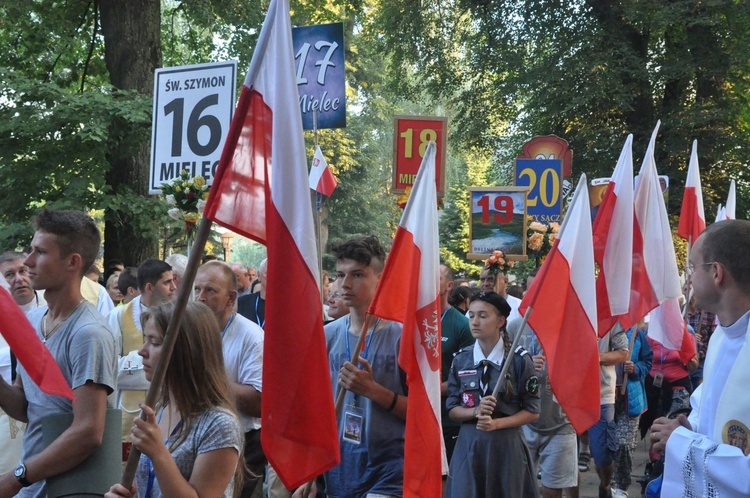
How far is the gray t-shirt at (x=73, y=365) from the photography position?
4.14 m

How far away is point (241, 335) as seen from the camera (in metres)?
6.12

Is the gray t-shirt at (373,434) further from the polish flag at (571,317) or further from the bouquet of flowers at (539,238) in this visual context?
the bouquet of flowers at (539,238)

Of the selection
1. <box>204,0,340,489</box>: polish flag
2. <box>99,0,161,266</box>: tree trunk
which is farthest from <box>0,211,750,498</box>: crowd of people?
<box>99,0,161,266</box>: tree trunk

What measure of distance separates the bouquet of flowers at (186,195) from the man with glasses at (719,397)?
3897 millimetres

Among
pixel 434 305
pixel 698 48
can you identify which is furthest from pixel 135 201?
pixel 698 48

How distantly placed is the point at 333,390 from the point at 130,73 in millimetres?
10833

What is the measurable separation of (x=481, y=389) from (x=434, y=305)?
193 centimetres

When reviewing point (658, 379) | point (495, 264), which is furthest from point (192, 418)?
point (658, 379)

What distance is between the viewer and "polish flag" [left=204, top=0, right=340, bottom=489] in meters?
3.53

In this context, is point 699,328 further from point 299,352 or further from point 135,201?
point 299,352

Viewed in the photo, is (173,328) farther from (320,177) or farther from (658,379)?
(658,379)

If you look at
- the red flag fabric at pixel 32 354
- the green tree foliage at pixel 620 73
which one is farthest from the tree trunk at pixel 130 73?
the green tree foliage at pixel 620 73

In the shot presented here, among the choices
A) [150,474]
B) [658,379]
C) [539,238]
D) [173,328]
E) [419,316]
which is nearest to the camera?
[173,328]

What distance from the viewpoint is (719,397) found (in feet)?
12.6
